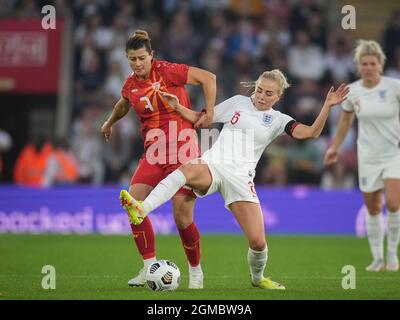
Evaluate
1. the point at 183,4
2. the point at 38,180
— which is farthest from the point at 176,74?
the point at 183,4

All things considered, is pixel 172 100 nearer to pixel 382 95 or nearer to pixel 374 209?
pixel 382 95

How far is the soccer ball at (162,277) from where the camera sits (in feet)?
27.0

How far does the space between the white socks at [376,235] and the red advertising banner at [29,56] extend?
7848 mm

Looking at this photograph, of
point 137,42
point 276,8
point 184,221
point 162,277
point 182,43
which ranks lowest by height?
point 162,277

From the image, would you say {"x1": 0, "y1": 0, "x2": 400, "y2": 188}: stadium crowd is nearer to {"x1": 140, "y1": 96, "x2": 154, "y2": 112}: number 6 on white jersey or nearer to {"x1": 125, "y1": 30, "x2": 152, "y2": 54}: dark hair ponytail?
{"x1": 140, "y1": 96, "x2": 154, "y2": 112}: number 6 on white jersey

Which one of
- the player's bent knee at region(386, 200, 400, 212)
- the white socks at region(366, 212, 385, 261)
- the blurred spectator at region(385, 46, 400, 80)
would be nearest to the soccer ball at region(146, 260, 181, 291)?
the white socks at region(366, 212, 385, 261)

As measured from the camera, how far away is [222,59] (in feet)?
60.9

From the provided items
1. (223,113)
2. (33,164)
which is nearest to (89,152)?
(33,164)

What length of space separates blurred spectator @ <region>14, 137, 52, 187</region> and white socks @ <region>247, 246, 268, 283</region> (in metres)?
9.30

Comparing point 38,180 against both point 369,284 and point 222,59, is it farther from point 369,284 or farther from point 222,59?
point 369,284

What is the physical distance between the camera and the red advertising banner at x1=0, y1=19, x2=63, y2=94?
54.6 ft

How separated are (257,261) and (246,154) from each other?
3.17 feet

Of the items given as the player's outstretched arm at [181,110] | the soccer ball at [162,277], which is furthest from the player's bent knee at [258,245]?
the player's outstretched arm at [181,110]

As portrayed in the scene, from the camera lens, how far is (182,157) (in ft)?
28.7
